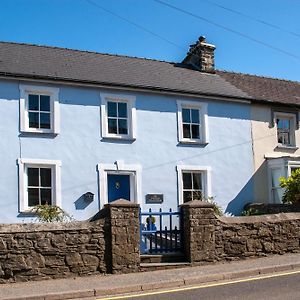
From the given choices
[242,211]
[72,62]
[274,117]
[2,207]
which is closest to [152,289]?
[2,207]

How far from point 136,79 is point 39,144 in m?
4.66

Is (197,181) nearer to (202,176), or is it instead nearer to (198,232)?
(202,176)

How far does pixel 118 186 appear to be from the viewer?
17391mm

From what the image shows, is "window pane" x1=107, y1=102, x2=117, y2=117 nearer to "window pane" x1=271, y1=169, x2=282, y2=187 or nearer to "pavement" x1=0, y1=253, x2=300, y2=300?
A: "window pane" x1=271, y1=169, x2=282, y2=187

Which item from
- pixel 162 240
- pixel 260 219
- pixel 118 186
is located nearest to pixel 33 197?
pixel 118 186

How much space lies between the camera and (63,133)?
16.7 meters

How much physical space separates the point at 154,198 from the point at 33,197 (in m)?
4.32

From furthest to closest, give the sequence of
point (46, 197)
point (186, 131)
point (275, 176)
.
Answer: point (275, 176), point (186, 131), point (46, 197)

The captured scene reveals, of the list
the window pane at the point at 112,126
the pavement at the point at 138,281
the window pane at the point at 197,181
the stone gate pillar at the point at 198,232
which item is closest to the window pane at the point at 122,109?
the window pane at the point at 112,126

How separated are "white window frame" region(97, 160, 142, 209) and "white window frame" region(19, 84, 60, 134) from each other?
6.85ft

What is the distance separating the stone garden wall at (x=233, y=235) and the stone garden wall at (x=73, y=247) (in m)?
1.41

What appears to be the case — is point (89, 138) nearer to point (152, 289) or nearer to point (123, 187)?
point (123, 187)

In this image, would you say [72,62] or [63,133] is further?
[72,62]

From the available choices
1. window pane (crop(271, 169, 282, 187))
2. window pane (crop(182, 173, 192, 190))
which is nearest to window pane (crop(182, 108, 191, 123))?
window pane (crop(182, 173, 192, 190))
